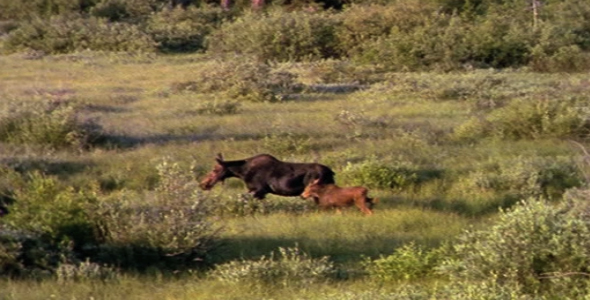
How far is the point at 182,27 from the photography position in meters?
32.7

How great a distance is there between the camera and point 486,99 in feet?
62.8

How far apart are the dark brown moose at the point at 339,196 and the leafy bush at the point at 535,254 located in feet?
10.4

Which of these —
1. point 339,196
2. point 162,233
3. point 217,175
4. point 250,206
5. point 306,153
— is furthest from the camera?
point 306,153

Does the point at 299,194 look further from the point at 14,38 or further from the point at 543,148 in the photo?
the point at 14,38

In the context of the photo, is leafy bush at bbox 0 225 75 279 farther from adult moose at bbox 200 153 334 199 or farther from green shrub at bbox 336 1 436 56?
green shrub at bbox 336 1 436 56

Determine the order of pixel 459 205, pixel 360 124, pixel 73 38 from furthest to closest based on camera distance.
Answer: pixel 73 38 < pixel 360 124 < pixel 459 205

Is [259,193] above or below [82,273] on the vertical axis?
below

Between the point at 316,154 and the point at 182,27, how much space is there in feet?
64.2

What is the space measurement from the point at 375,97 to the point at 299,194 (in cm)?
867

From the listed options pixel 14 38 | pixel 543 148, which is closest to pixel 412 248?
pixel 543 148

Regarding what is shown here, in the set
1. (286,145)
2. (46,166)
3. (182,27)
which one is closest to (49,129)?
(46,166)

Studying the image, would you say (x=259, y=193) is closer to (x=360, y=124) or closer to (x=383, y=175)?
(x=383, y=175)

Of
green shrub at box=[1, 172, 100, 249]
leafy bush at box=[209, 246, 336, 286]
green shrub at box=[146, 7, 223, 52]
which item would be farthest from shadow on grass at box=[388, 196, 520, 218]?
green shrub at box=[146, 7, 223, 52]

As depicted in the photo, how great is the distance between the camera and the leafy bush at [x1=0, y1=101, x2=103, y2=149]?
14227mm
